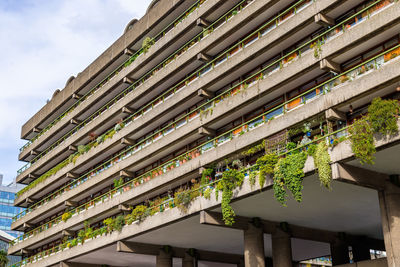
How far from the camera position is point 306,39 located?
31781mm

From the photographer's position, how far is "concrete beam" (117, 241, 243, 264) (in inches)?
1503

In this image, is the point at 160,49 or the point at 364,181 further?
the point at 160,49

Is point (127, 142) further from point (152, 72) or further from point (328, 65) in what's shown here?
point (328, 65)

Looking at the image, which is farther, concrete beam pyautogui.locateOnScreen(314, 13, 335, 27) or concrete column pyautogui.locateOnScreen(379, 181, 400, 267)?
concrete beam pyautogui.locateOnScreen(314, 13, 335, 27)

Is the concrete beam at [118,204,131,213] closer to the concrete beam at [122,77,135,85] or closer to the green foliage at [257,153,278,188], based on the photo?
the concrete beam at [122,77,135,85]

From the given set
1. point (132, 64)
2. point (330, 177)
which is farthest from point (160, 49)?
point (330, 177)

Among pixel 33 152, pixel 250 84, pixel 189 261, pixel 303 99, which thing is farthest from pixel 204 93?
pixel 33 152

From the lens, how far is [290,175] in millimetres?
25625

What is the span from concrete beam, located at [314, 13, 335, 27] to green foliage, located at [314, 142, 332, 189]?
8.13m

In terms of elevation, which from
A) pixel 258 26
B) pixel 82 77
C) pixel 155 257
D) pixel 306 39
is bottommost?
pixel 155 257

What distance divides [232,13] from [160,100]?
31.6ft

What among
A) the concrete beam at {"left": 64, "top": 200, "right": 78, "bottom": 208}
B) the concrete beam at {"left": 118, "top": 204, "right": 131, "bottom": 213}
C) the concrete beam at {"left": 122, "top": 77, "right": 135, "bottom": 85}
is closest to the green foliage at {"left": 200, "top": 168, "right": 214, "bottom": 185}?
the concrete beam at {"left": 118, "top": 204, "right": 131, "bottom": 213}

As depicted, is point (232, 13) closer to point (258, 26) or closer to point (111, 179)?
point (258, 26)

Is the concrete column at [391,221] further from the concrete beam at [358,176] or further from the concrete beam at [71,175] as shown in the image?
the concrete beam at [71,175]
